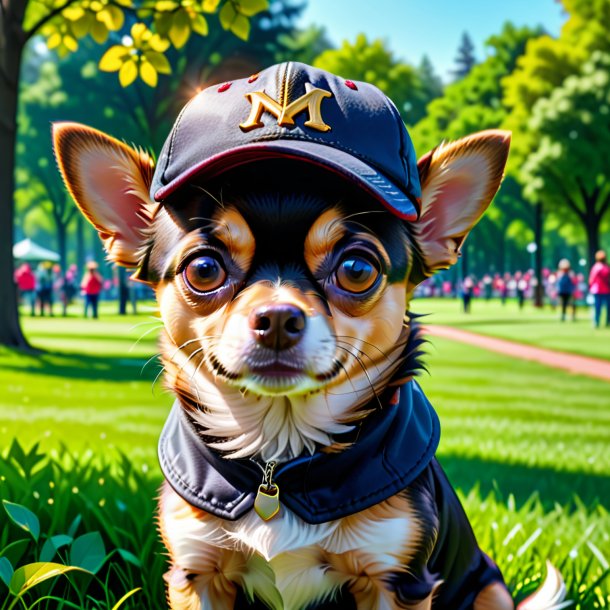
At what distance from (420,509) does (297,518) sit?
0.38m

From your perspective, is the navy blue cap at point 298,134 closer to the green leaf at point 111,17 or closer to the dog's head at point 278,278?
the dog's head at point 278,278

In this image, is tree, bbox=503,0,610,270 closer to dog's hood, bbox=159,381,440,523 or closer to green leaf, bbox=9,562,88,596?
dog's hood, bbox=159,381,440,523

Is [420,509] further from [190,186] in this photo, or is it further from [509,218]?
[509,218]

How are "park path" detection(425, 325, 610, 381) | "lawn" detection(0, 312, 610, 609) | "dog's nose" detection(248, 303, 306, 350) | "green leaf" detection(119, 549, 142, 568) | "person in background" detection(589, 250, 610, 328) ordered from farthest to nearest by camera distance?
"person in background" detection(589, 250, 610, 328) → "park path" detection(425, 325, 610, 381) → "lawn" detection(0, 312, 610, 609) → "green leaf" detection(119, 549, 142, 568) → "dog's nose" detection(248, 303, 306, 350)

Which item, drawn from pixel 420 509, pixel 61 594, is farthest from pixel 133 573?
pixel 420 509

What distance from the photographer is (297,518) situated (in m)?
2.07

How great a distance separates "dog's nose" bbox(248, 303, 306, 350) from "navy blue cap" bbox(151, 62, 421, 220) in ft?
1.37

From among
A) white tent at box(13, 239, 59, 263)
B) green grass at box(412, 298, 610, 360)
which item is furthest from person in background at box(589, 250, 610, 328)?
white tent at box(13, 239, 59, 263)

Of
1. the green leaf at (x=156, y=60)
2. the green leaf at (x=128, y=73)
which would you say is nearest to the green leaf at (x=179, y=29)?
the green leaf at (x=156, y=60)

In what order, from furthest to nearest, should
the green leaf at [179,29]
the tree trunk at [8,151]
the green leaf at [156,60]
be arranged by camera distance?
the tree trunk at [8,151] < the green leaf at [179,29] < the green leaf at [156,60]

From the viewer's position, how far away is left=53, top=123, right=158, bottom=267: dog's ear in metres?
2.21

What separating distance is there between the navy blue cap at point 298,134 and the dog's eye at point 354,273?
178 mm

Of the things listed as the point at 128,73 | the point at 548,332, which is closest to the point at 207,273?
the point at 128,73

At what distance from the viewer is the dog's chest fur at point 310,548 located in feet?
6.72
